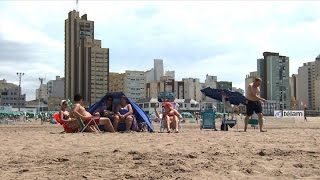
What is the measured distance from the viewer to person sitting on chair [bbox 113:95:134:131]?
11.4m

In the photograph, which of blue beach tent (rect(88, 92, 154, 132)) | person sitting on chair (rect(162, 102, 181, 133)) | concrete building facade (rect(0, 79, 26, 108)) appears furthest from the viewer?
concrete building facade (rect(0, 79, 26, 108))

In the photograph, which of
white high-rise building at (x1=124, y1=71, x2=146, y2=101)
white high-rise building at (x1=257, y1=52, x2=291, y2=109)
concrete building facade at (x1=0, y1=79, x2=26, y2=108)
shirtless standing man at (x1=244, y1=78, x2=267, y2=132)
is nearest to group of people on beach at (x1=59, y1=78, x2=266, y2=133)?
shirtless standing man at (x1=244, y1=78, x2=267, y2=132)

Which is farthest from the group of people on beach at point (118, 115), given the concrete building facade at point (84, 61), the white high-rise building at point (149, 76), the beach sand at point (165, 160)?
the white high-rise building at point (149, 76)

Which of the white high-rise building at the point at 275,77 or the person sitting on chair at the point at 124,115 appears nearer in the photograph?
the person sitting on chair at the point at 124,115

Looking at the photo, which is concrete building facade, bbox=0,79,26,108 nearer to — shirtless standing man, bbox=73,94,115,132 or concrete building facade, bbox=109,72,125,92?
concrete building facade, bbox=109,72,125,92

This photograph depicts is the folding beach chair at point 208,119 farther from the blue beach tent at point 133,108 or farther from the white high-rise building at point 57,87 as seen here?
the white high-rise building at point 57,87

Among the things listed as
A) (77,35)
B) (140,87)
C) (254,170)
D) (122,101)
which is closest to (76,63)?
(77,35)

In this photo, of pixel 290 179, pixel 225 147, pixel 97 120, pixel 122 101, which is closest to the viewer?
pixel 290 179

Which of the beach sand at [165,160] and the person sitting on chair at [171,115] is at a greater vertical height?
the person sitting on chair at [171,115]

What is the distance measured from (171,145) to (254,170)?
214 centimetres

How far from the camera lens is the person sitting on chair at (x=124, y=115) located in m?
11.4

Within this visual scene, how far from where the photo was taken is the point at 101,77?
12162 cm

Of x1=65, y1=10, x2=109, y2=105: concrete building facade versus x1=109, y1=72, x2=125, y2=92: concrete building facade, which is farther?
x1=109, y1=72, x2=125, y2=92: concrete building facade

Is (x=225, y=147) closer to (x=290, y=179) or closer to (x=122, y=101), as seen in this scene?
(x=290, y=179)
